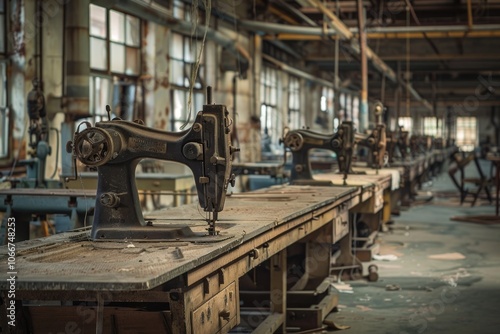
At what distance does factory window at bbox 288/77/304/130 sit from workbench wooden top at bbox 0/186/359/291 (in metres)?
15.1

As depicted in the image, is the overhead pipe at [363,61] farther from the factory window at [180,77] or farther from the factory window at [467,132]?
the factory window at [467,132]

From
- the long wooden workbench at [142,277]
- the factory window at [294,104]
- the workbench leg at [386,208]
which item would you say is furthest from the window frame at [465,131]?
the long wooden workbench at [142,277]

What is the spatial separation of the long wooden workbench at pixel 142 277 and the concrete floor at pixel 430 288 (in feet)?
6.32

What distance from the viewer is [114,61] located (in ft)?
34.1

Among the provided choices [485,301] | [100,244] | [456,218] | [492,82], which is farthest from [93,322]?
[492,82]

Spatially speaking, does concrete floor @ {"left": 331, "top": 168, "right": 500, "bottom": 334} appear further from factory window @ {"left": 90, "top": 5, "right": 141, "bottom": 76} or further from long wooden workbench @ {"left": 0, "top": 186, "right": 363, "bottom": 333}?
factory window @ {"left": 90, "top": 5, "right": 141, "bottom": 76}

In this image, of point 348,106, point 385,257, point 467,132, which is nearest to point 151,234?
point 385,257

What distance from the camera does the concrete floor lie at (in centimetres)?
580

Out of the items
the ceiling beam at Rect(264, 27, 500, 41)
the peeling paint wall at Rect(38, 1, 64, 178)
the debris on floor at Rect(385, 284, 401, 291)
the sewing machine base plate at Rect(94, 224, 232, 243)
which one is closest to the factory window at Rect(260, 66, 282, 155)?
the ceiling beam at Rect(264, 27, 500, 41)

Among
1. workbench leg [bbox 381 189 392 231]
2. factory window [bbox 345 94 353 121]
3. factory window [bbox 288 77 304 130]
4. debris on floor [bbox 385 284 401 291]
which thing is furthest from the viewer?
factory window [bbox 345 94 353 121]

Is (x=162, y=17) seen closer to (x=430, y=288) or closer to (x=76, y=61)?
(x=76, y=61)

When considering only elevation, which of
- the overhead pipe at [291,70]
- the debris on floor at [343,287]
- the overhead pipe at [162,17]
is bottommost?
the debris on floor at [343,287]

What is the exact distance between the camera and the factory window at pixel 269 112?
16.8 m

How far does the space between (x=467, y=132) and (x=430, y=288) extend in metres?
35.8
